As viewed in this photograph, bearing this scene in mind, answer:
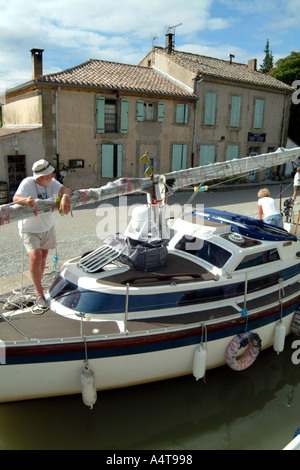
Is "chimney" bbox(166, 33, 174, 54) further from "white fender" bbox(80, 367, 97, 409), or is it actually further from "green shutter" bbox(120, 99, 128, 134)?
"white fender" bbox(80, 367, 97, 409)

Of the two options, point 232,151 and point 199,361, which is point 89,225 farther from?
point 232,151

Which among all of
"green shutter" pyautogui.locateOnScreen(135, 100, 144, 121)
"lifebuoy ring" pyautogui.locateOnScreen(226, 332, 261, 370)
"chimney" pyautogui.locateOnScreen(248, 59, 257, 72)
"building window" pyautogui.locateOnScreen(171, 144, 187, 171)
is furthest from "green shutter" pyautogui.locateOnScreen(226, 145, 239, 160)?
"lifebuoy ring" pyautogui.locateOnScreen(226, 332, 261, 370)

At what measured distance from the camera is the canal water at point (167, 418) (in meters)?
4.46

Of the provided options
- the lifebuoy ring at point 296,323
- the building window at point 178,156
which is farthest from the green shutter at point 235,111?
the lifebuoy ring at point 296,323

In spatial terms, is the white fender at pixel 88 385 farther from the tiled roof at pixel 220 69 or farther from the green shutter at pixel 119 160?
the tiled roof at pixel 220 69

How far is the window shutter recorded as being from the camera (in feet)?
57.4

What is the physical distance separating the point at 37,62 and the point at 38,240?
15.8 metres

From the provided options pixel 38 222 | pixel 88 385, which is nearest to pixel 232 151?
pixel 38 222

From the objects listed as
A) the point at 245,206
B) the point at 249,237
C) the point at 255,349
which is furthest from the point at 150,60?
the point at 255,349

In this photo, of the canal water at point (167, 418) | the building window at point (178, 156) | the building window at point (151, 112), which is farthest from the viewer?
the building window at point (178, 156)

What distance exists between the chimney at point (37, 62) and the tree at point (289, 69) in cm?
1942

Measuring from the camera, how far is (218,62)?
81.9 feet

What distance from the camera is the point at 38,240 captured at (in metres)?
5.30
